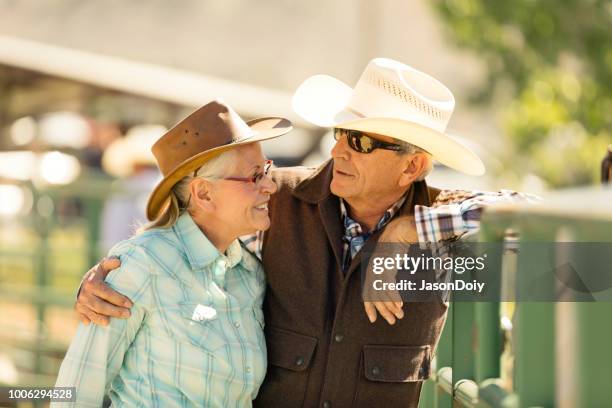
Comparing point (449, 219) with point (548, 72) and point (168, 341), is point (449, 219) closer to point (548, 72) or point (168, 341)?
point (168, 341)

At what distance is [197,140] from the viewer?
3135mm

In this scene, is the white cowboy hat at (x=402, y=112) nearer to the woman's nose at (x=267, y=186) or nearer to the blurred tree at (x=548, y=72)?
the woman's nose at (x=267, y=186)

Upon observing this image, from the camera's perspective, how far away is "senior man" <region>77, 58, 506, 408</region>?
3135 millimetres

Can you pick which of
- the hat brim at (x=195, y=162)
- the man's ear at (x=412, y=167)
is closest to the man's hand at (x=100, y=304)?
the hat brim at (x=195, y=162)

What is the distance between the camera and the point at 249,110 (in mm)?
13398

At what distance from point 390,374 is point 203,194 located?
0.75m

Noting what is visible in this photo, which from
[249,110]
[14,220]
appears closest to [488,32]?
[249,110]

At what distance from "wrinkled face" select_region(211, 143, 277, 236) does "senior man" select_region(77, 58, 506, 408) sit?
187mm

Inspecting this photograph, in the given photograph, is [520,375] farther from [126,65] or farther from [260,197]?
[126,65]

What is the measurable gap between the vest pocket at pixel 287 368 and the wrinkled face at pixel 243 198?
0.34 metres

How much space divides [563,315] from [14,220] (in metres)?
6.99

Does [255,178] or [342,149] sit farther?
[342,149]

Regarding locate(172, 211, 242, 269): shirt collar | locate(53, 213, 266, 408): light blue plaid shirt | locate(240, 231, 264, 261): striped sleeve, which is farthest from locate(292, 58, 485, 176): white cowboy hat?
locate(53, 213, 266, 408): light blue plaid shirt
